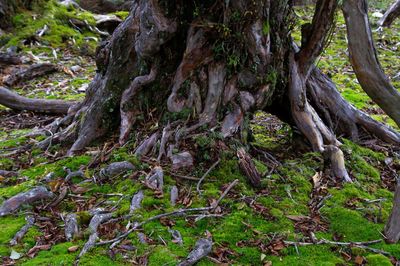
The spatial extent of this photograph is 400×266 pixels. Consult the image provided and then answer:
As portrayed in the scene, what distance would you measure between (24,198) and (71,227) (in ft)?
2.83

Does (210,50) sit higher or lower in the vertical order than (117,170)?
higher

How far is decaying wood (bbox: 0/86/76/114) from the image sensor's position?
29.6 ft

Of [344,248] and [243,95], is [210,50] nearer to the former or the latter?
[243,95]

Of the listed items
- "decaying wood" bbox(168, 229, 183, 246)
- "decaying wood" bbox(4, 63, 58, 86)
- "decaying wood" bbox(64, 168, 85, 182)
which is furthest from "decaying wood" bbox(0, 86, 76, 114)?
"decaying wood" bbox(168, 229, 183, 246)

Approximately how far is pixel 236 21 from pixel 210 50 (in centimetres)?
47

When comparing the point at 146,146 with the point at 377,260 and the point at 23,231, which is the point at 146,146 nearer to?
the point at 23,231

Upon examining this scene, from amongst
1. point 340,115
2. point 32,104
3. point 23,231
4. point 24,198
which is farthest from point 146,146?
point 32,104

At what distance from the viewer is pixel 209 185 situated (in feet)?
16.4

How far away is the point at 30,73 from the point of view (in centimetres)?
1217

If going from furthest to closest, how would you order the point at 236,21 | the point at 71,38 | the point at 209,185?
the point at 71,38 → the point at 236,21 → the point at 209,185

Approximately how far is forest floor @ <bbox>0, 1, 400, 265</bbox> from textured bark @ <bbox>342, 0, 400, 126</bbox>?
1.29 m

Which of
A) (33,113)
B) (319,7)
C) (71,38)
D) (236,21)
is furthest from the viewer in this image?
(71,38)

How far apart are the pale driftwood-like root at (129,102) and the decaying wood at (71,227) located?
164 cm

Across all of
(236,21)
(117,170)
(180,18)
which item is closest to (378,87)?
(236,21)
